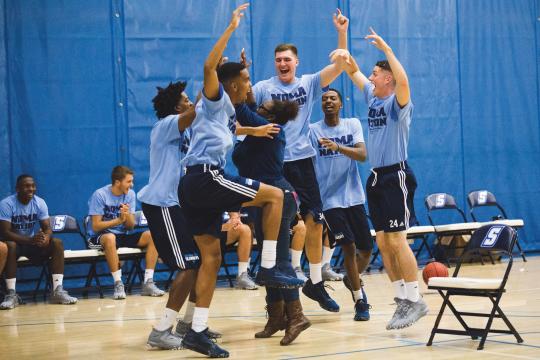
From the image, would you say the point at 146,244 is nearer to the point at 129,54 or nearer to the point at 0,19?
the point at 129,54

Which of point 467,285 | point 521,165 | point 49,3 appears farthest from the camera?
point 521,165

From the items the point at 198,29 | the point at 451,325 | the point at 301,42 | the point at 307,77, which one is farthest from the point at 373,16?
the point at 451,325

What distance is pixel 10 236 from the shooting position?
35.0ft

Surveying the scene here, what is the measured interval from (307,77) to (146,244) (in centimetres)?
457

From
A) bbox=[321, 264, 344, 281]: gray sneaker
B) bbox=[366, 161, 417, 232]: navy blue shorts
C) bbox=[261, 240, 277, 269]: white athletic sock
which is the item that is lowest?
bbox=[321, 264, 344, 281]: gray sneaker

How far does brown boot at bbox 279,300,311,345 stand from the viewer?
6.29 meters

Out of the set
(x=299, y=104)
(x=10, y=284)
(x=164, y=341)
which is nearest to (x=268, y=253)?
(x=164, y=341)

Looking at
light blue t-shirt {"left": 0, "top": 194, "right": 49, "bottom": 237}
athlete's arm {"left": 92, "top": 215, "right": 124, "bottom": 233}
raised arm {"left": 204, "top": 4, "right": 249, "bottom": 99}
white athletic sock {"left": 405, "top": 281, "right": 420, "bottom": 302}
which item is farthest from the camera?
athlete's arm {"left": 92, "top": 215, "right": 124, "bottom": 233}

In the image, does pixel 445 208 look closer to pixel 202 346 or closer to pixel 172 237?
pixel 172 237

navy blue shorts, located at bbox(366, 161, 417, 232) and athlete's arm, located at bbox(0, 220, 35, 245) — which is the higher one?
navy blue shorts, located at bbox(366, 161, 417, 232)

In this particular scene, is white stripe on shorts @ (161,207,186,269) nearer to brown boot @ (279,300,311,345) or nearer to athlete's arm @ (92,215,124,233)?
brown boot @ (279,300,311,345)

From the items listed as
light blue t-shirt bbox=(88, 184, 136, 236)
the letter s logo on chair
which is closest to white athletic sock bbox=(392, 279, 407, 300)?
the letter s logo on chair

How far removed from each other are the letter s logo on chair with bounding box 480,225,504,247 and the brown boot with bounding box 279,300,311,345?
4.50 feet

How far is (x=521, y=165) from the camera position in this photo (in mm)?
15273
